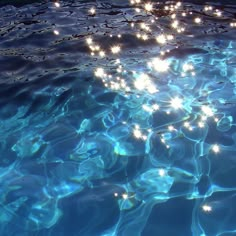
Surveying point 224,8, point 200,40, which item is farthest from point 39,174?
point 224,8

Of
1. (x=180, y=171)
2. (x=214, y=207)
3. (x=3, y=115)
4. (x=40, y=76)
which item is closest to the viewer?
(x=214, y=207)

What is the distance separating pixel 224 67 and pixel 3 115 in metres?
3.52

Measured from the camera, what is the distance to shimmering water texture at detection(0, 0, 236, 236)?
3.69 metres

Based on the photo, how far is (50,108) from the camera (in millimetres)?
5316

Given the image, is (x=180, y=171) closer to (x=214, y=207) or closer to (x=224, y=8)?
(x=214, y=207)

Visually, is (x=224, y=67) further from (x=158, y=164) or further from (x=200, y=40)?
(x=158, y=164)

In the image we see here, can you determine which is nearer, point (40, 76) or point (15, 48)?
point (40, 76)

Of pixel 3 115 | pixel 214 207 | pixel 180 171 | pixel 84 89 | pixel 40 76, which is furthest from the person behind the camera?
pixel 40 76

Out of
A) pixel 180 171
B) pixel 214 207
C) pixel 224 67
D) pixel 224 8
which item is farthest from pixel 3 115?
pixel 224 8

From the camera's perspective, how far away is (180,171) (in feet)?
13.5

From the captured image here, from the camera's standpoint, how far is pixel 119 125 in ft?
→ 16.0

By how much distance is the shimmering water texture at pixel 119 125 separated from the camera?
3691mm

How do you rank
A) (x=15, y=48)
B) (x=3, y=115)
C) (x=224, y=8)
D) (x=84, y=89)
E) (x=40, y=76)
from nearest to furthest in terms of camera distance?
1. (x=3, y=115)
2. (x=84, y=89)
3. (x=40, y=76)
4. (x=15, y=48)
5. (x=224, y=8)

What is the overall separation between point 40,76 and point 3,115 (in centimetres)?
111
